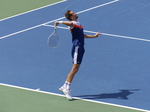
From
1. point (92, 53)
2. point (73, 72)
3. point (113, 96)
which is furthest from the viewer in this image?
point (92, 53)

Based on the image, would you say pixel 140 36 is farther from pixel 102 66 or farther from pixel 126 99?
pixel 126 99

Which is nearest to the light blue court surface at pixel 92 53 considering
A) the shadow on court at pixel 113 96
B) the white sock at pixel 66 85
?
the shadow on court at pixel 113 96

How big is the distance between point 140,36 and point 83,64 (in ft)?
10.5

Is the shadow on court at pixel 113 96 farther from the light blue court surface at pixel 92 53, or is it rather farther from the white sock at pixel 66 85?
the white sock at pixel 66 85

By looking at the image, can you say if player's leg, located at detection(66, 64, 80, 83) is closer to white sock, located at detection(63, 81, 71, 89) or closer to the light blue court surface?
white sock, located at detection(63, 81, 71, 89)

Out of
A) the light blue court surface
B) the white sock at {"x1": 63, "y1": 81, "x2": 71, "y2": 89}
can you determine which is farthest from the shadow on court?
the white sock at {"x1": 63, "y1": 81, "x2": 71, "y2": 89}

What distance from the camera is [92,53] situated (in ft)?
54.9

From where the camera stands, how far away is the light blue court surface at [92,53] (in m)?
14.2

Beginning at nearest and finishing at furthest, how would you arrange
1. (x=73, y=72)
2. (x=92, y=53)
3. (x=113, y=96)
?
(x=73, y=72)
(x=113, y=96)
(x=92, y=53)

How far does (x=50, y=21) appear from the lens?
19.7 meters

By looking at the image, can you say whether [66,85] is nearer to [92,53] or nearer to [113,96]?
[113,96]

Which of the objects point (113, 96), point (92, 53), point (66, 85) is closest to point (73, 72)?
point (66, 85)

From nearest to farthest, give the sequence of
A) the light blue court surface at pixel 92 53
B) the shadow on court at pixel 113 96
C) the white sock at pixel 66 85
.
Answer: the white sock at pixel 66 85 → the shadow on court at pixel 113 96 → the light blue court surface at pixel 92 53

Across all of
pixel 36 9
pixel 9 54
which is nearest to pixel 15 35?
pixel 9 54
